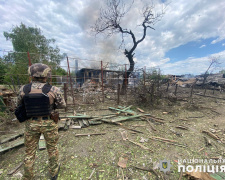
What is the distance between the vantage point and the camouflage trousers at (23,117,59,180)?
1.91 m

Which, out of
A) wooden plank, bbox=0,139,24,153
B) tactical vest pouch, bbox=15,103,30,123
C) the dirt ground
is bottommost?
the dirt ground

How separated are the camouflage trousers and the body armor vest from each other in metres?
0.18

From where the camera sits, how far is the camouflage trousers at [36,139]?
6.27 ft

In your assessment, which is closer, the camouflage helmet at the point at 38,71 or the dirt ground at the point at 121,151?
the camouflage helmet at the point at 38,71

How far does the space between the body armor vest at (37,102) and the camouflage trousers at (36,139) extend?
18 cm

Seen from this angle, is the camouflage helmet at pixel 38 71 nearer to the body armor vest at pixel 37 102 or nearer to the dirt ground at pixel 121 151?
the body armor vest at pixel 37 102

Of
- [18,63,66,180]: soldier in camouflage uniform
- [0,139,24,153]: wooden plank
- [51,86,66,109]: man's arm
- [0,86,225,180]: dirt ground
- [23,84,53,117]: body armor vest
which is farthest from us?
[0,139,24,153]: wooden plank

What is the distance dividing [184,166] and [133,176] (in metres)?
1.40

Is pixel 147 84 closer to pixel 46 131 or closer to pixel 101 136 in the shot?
pixel 101 136
